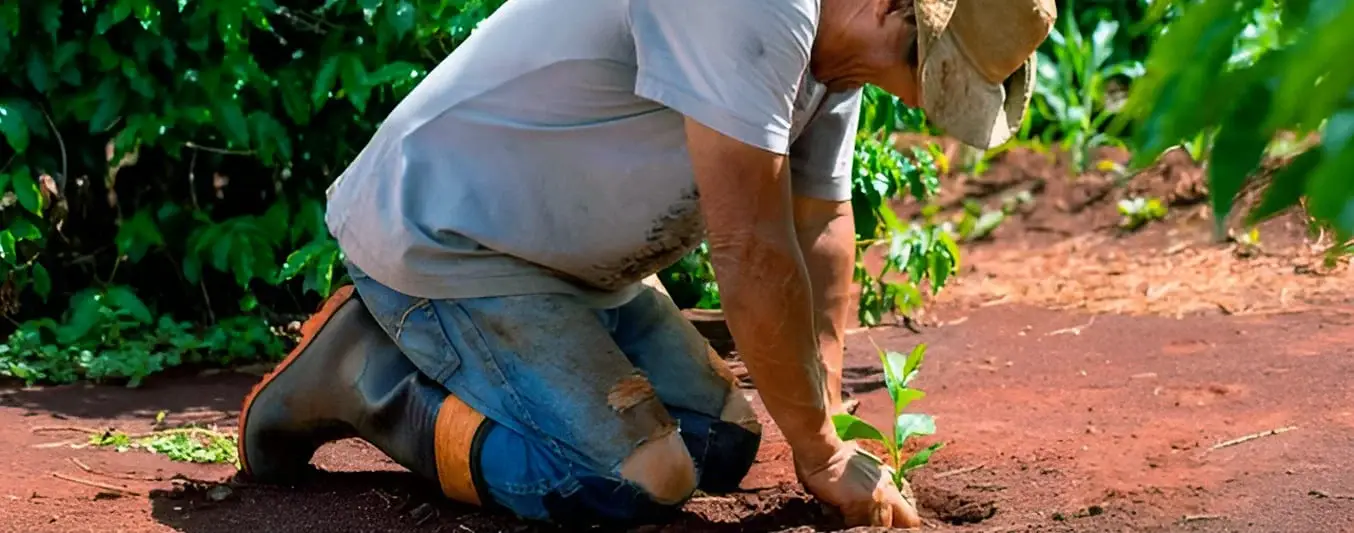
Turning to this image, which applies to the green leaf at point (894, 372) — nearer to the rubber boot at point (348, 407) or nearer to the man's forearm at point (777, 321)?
the man's forearm at point (777, 321)

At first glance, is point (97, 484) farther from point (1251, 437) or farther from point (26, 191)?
point (1251, 437)

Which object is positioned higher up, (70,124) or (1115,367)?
(70,124)

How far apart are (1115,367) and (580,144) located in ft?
5.73

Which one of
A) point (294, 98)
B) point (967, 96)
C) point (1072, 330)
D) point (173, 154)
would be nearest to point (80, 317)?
point (173, 154)

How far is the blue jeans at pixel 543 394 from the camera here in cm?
271

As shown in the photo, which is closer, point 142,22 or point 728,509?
point 728,509

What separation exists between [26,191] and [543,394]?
177cm

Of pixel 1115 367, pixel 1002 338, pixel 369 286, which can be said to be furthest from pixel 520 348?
pixel 1002 338

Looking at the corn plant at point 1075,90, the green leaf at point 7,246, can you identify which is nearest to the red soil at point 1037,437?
the green leaf at point 7,246

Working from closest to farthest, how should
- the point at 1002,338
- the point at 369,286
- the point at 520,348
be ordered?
the point at 520,348, the point at 369,286, the point at 1002,338

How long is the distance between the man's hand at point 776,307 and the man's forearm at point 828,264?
413 millimetres

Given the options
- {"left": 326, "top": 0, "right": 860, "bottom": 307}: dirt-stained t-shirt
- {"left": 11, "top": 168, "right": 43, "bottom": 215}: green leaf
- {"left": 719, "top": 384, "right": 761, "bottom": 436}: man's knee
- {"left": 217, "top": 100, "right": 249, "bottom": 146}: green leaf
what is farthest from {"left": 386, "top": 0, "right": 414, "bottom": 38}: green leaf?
{"left": 719, "top": 384, "right": 761, "bottom": 436}: man's knee

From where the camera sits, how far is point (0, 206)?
3.91 m

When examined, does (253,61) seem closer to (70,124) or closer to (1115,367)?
(70,124)
